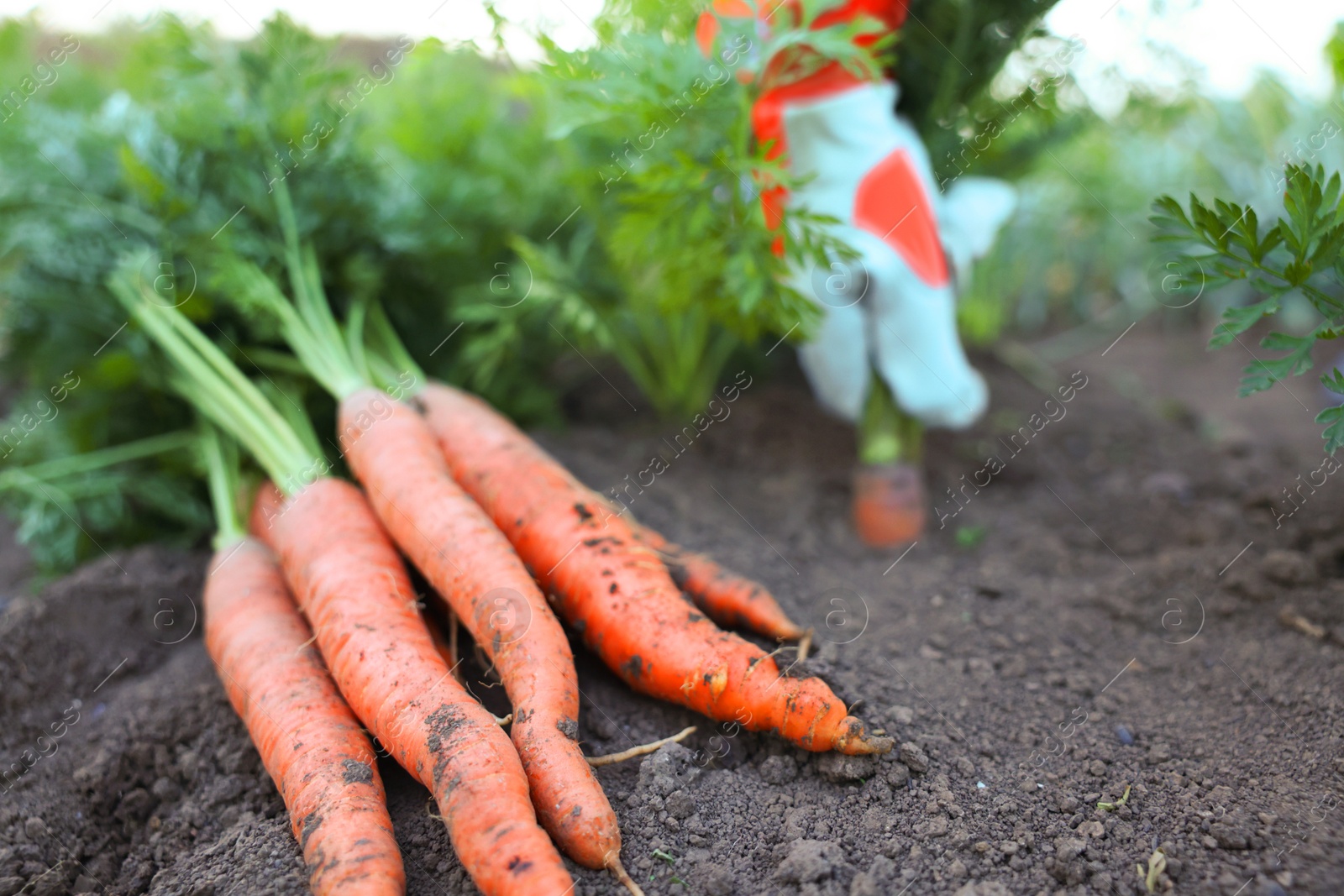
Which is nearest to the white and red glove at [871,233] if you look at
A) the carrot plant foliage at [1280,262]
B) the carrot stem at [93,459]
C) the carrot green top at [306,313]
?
the carrot plant foliage at [1280,262]

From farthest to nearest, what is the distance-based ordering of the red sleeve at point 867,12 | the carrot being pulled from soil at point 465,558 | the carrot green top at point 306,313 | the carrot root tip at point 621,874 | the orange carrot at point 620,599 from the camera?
the carrot green top at point 306,313
the red sleeve at point 867,12
the orange carrot at point 620,599
the carrot being pulled from soil at point 465,558
the carrot root tip at point 621,874

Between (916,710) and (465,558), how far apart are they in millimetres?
872

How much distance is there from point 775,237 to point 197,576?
5.31ft

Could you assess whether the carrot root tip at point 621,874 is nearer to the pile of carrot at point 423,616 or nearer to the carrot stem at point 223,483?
the pile of carrot at point 423,616

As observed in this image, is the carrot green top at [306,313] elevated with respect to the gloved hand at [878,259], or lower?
elevated

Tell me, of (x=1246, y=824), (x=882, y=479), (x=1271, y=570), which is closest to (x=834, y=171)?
(x=882, y=479)

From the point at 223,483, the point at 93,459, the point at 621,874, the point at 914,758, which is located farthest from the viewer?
→ the point at 93,459

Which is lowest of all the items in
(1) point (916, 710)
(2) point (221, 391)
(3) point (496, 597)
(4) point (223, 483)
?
(1) point (916, 710)

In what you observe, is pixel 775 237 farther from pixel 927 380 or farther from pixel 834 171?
pixel 927 380

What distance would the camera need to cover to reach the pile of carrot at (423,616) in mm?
1150

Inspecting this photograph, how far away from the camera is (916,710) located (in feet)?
4.39

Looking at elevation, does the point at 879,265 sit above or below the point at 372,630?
below

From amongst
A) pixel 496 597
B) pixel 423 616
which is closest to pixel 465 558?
pixel 496 597

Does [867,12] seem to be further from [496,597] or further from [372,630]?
[372,630]
